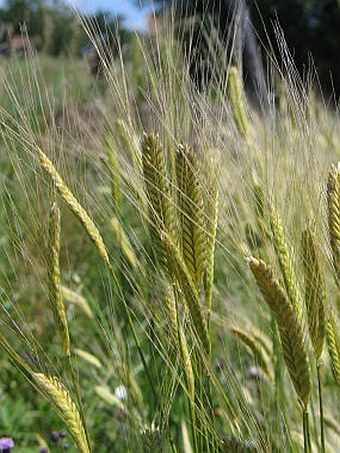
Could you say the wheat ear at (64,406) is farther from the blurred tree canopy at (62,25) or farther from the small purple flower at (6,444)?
the small purple flower at (6,444)

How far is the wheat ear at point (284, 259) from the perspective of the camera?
1.01 m

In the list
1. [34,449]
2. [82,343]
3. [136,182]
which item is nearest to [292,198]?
[136,182]

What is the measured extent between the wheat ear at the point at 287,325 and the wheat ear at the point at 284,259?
59 millimetres

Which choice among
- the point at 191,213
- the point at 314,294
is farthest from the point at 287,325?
the point at 191,213

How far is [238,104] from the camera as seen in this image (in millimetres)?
1634

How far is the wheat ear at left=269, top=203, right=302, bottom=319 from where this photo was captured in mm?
1007

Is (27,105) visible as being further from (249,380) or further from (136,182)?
(249,380)

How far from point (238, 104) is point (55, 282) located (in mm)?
757

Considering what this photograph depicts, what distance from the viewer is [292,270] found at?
1031 millimetres

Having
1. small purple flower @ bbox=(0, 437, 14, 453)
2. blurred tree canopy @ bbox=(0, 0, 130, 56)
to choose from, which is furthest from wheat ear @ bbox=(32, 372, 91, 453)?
small purple flower @ bbox=(0, 437, 14, 453)

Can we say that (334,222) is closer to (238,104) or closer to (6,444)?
(238,104)

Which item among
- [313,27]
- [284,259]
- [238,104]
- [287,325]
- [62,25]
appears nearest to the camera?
[287,325]

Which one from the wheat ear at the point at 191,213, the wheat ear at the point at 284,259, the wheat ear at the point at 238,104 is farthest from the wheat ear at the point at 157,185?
the wheat ear at the point at 238,104

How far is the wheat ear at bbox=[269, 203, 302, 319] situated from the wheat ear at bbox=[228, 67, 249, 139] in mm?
508
